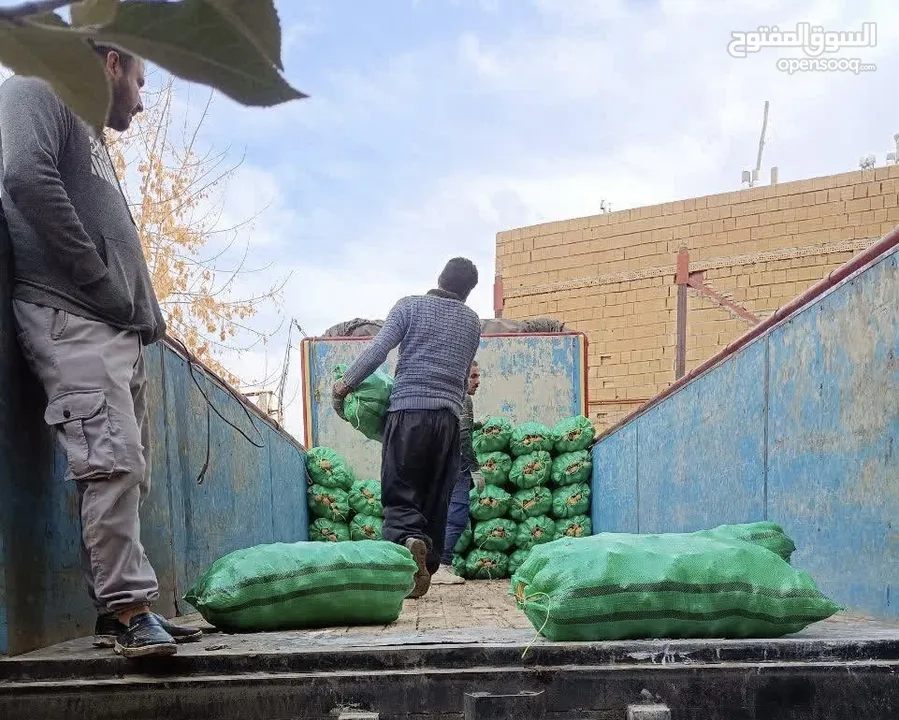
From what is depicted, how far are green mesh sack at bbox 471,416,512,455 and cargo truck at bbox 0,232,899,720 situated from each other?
2.03m

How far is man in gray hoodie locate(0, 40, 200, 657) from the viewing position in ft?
5.81

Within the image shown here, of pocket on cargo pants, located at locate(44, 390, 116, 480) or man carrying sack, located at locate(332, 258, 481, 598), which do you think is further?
man carrying sack, located at locate(332, 258, 481, 598)

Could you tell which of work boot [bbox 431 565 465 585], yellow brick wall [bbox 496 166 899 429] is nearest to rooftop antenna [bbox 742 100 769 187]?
yellow brick wall [bbox 496 166 899 429]

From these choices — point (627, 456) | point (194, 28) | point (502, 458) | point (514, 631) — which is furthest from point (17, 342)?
point (502, 458)

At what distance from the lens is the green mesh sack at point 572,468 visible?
19.3ft

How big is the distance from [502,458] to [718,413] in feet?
8.62

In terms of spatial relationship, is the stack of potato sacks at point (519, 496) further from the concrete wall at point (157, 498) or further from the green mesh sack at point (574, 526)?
the concrete wall at point (157, 498)

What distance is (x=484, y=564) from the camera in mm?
5680

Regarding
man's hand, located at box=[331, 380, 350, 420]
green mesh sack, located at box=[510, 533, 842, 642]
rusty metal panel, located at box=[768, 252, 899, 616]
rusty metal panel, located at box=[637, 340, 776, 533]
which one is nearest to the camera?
green mesh sack, located at box=[510, 533, 842, 642]

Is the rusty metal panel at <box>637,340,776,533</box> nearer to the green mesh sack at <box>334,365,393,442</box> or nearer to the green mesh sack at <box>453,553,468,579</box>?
the green mesh sack at <box>334,365,393,442</box>

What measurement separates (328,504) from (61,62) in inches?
227

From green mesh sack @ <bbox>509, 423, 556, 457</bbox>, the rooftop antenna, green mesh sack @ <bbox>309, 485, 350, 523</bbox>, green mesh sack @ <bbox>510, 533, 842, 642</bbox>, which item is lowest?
green mesh sack @ <bbox>309, 485, 350, 523</bbox>

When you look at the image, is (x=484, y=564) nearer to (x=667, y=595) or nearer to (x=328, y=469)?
(x=328, y=469)

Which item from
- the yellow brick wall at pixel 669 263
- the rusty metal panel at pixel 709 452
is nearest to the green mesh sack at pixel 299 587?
the rusty metal panel at pixel 709 452
